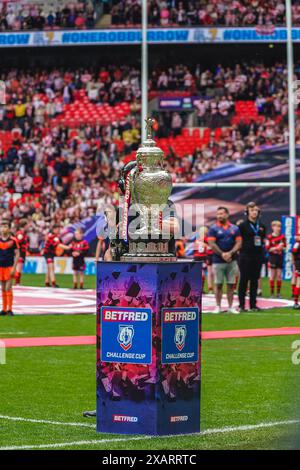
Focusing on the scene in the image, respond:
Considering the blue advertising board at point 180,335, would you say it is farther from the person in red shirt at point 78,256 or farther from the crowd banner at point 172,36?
the crowd banner at point 172,36

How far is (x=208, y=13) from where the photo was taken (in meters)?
42.9

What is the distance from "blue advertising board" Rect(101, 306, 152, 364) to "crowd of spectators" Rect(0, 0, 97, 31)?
35857 mm

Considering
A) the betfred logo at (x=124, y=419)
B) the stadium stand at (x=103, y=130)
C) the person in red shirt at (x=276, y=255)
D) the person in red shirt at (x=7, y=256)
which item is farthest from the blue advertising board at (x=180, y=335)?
the stadium stand at (x=103, y=130)

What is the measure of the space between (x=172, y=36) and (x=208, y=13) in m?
1.91

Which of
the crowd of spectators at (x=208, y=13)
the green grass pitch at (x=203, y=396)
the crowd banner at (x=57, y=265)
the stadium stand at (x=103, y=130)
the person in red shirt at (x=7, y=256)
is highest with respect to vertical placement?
the crowd of spectators at (x=208, y=13)

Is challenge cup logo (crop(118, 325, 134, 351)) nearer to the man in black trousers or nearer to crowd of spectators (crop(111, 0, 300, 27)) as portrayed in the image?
the man in black trousers

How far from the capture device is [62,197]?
39750 millimetres

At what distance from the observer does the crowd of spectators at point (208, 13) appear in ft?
138

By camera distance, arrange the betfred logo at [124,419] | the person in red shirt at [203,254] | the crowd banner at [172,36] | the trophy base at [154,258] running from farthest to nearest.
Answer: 1. the crowd banner at [172,36]
2. the person in red shirt at [203,254]
3. the trophy base at [154,258]
4. the betfred logo at [124,419]

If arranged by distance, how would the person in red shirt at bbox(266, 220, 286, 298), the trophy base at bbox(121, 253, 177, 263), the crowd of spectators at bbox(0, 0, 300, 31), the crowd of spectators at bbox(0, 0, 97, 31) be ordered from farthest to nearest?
the crowd of spectators at bbox(0, 0, 97, 31) → the crowd of spectators at bbox(0, 0, 300, 31) → the person in red shirt at bbox(266, 220, 286, 298) → the trophy base at bbox(121, 253, 177, 263)

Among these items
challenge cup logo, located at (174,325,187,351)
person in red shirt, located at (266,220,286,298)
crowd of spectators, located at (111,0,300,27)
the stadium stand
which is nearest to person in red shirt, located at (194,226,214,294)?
person in red shirt, located at (266,220,286,298)

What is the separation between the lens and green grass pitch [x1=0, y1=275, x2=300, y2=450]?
8430 mm

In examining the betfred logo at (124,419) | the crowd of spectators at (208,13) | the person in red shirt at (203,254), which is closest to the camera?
the betfred logo at (124,419)
